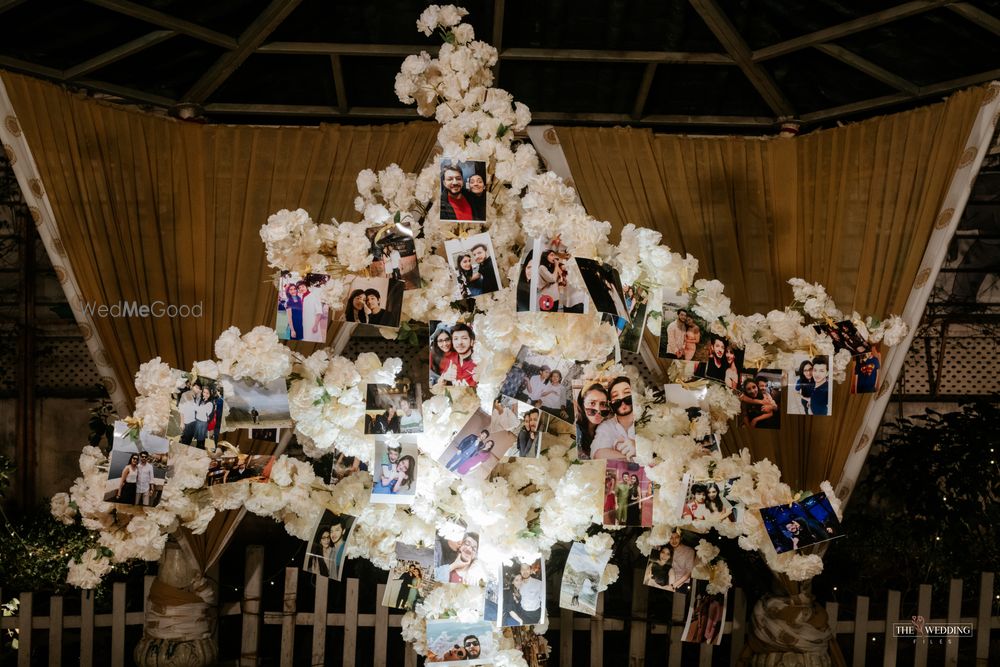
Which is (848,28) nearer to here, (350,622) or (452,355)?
(452,355)

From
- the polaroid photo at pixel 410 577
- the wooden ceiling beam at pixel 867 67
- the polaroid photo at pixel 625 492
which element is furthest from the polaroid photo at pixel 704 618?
the wooden ceiling beam at pixel 867 67

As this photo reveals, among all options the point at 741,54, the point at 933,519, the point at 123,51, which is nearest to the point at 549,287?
the point at 741,54

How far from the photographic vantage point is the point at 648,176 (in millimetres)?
3322

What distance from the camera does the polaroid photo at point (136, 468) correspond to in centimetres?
202

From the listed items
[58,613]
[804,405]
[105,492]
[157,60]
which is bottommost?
[58,613]

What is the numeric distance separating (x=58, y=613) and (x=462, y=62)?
8.72ft

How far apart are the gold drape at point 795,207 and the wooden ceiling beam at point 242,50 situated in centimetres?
118

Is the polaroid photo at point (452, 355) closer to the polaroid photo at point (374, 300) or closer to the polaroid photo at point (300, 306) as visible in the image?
the polaroid photo at point (374, 300)

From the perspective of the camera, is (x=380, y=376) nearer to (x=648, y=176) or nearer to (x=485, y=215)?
(x=485, y=215)

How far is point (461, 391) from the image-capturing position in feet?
6.79

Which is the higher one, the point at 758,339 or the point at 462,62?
the point at 462,62

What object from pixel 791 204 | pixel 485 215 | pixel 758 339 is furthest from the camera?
pixel 791 204

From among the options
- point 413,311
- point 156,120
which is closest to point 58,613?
point 156,120

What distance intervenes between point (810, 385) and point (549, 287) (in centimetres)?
83
